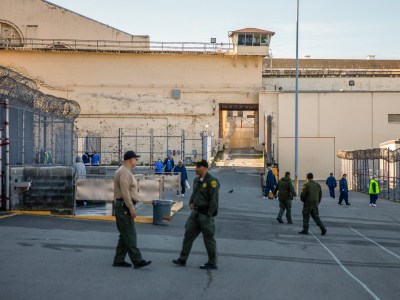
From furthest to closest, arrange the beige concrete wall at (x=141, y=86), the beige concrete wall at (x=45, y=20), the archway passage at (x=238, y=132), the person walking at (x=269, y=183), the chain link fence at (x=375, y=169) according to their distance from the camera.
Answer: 1. the archway passage at (x=238, y=132)
2. the beige concrete wall at (x=45, y=20)
3. the beige concrete wall at (x=141, y=86)
4. the chain link fence at (x=375, y=169)
5. the person walking at (x=269, y=183)

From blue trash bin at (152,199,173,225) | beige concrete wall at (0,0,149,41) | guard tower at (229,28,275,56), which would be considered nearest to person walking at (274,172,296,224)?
blue trash bin at (152,199,173,225)

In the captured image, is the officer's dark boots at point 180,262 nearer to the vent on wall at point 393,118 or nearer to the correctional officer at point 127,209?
the correctional officer at point 127,209

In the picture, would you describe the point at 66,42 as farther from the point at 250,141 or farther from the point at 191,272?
the point at 191,272

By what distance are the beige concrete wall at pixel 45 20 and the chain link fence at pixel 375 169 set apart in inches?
989

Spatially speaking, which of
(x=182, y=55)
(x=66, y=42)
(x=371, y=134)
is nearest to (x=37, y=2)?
(x=66, y=42)

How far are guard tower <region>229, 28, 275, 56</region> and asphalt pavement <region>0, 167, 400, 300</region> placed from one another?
36610 millimetres

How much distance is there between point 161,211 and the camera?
58.1 feet

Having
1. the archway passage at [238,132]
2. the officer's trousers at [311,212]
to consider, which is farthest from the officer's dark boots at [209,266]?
the archway passage at [238,132]

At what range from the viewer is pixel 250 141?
67.6 metres

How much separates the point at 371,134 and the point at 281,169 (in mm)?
7703

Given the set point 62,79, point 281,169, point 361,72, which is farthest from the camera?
point 361,72

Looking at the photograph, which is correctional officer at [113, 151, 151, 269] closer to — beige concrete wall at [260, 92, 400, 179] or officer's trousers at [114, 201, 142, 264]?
officer's trousers at [114, 201, 142, 264]

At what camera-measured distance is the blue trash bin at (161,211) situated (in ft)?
57.9

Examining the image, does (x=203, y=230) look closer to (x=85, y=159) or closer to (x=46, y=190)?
(x=46, y=190)
